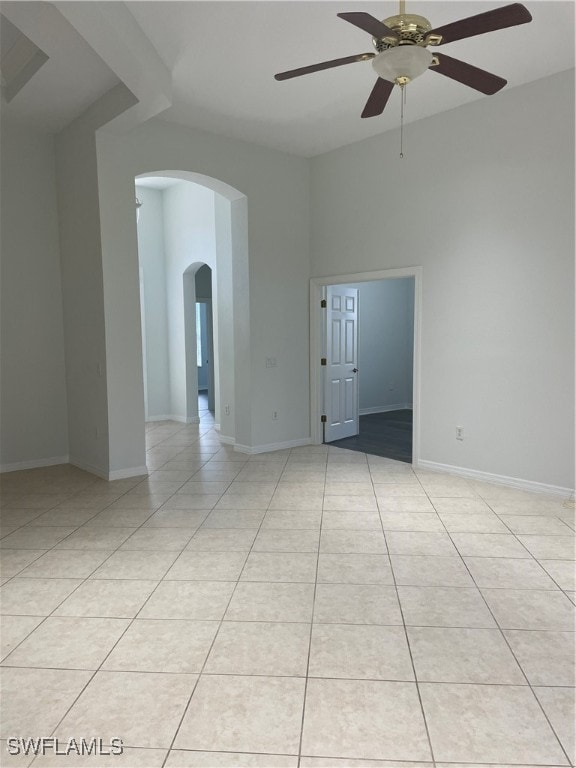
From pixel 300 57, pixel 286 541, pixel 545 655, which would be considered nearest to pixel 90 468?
pixel 286 541

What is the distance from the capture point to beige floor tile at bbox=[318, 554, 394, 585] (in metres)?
2.94

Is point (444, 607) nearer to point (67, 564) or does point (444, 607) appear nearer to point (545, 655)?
point (545, 655)

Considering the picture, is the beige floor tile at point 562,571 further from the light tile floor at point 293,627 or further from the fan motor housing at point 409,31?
the fan motor housing at point 409,31

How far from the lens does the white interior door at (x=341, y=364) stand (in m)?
6.51

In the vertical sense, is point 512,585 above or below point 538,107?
below

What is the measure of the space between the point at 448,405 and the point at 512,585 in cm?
237

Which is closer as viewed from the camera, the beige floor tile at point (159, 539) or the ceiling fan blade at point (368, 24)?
the ceiling fan blade at point (368, 24)

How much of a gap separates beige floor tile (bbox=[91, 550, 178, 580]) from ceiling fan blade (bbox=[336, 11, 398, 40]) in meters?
2.92

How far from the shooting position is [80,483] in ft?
16.2

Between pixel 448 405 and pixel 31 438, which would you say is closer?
pixel 448 405

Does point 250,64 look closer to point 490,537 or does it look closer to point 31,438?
point 490,537

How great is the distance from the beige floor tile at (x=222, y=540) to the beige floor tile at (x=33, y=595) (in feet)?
2.53

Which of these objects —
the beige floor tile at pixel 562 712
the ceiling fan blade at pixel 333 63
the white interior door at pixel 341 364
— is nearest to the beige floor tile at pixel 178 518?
the beige floor tile at pixel 562 712

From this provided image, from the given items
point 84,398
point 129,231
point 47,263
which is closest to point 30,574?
point 84,398
